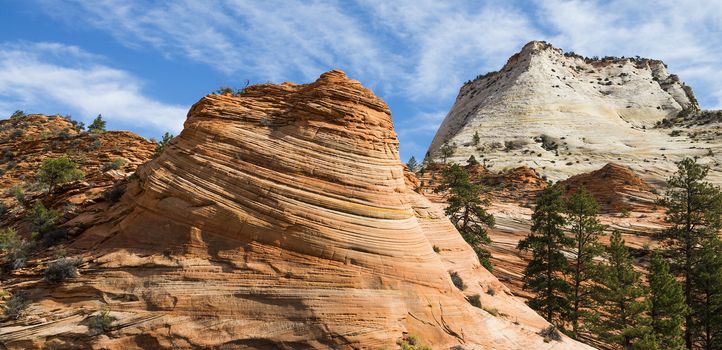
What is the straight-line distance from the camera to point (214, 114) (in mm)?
15820

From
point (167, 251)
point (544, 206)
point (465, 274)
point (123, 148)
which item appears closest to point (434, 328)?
point (465, 274)

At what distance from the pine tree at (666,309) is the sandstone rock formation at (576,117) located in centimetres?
4143

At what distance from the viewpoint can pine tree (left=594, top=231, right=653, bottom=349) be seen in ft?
67.6

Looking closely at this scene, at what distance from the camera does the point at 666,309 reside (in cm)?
2105

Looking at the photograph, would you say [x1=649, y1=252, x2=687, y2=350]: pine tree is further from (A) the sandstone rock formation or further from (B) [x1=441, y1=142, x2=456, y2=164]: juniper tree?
(B) [x1=441, y1=142, x2=456, y2=164]: juniper tree

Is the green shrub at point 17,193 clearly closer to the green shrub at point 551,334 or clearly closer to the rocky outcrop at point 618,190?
the green shrub at point 551,334

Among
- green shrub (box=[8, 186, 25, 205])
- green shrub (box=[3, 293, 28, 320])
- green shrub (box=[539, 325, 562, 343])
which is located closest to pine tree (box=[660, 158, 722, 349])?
green shrub (box=[539, 325, 562, 343])

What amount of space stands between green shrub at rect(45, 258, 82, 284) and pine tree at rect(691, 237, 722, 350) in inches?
1188

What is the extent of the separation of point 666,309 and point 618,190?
31320 mm

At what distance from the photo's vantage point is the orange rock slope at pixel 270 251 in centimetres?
1133

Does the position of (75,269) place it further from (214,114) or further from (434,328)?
(434,328)

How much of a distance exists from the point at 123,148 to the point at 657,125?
320 ft

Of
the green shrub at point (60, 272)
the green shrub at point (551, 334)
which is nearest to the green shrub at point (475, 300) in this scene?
the green shrub at point (551, 334)

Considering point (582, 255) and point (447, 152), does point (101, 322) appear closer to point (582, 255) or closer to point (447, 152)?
point (582, 255)
